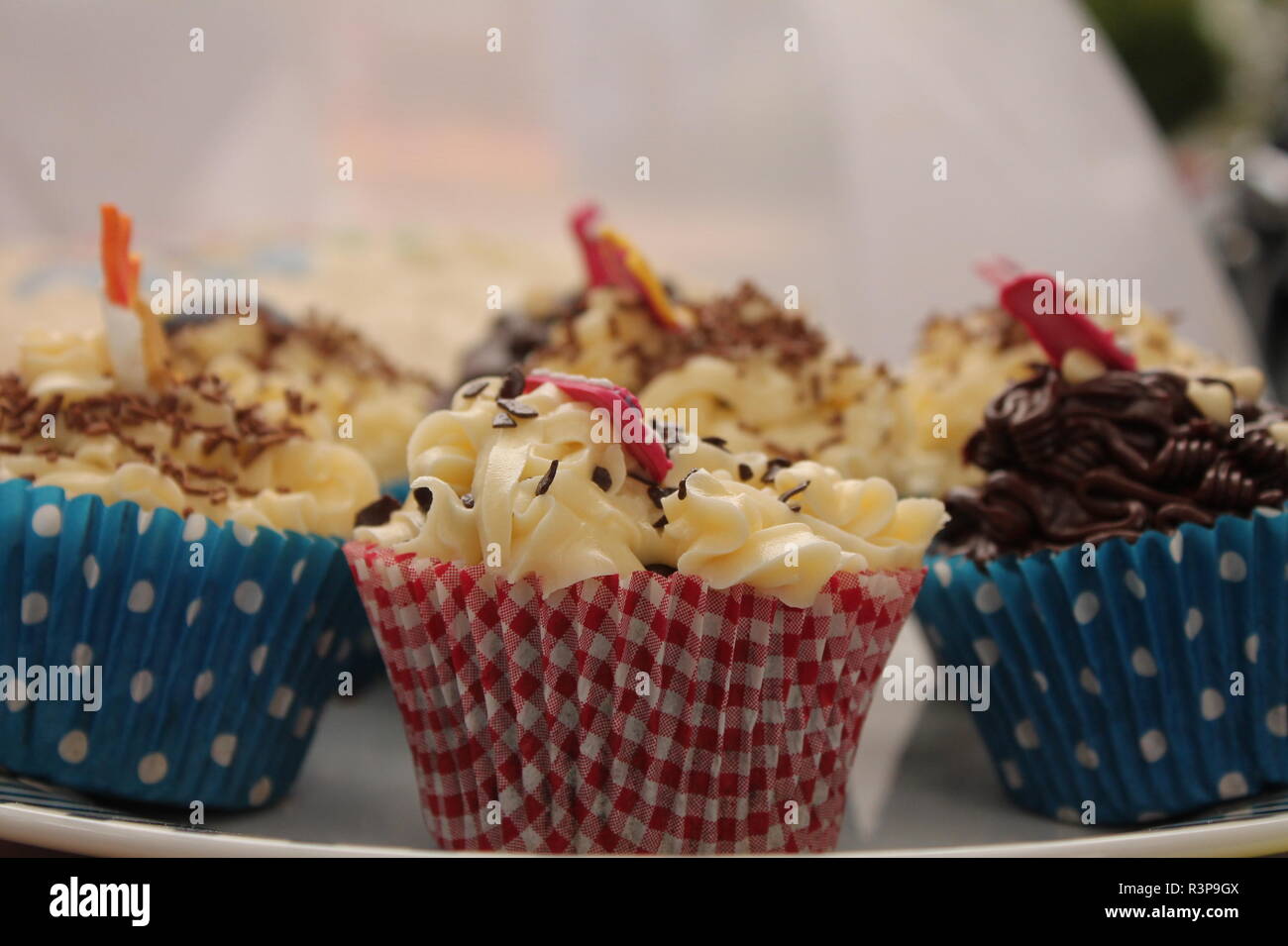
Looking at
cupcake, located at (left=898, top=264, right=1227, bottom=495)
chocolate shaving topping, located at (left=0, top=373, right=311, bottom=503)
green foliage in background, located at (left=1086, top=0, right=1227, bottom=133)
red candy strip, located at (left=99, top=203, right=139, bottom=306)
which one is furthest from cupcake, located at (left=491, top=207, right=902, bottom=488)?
green foliage in background, located at (left=1086, top=0, right=1227, bottom=133)

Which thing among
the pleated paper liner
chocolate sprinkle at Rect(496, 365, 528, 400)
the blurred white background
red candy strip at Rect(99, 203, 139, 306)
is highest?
the blurred white background

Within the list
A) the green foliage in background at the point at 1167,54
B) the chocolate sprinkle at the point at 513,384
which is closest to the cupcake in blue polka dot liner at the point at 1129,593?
the chocolate sprinkle at the point at 513,384

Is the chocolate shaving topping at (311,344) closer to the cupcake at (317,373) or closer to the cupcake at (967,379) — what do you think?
the cupcake at (317,373)

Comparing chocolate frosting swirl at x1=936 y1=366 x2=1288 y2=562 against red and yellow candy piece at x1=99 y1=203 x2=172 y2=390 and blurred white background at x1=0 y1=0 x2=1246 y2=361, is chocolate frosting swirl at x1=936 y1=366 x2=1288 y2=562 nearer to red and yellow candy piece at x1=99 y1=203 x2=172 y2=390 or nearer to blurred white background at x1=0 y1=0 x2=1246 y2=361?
red and yellow candy piece at x1=99 y1=203 x2=172 y2=390

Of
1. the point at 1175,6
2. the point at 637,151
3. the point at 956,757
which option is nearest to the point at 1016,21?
the point at 637,151

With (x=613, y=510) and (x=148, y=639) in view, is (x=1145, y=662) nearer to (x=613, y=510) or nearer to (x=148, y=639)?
(x=613, y=510)
